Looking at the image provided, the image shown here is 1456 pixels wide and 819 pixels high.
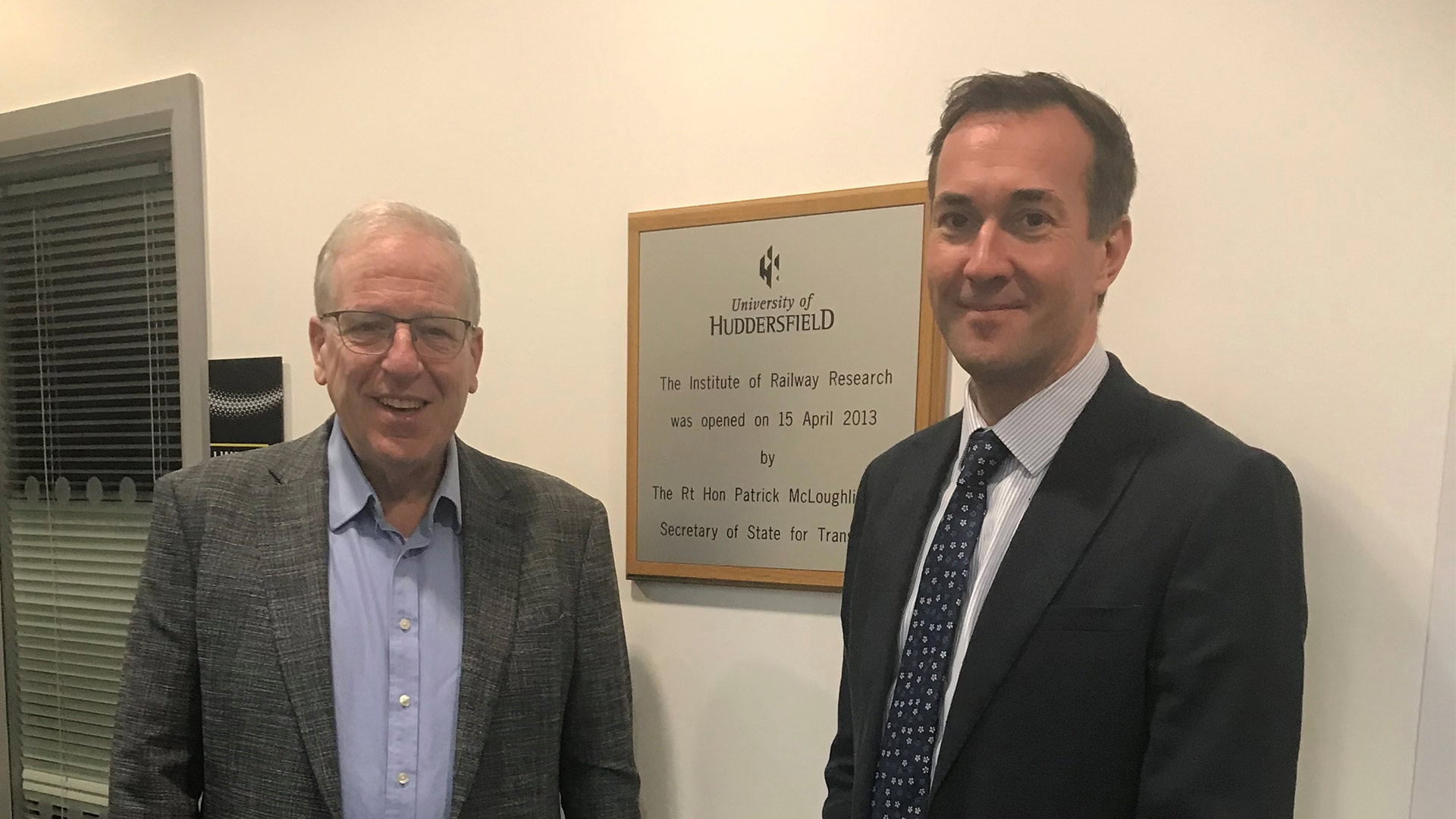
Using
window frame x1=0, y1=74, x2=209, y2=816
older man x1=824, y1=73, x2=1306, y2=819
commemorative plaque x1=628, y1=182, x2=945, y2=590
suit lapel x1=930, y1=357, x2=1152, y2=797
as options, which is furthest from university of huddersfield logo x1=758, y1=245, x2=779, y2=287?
window frame x1=0, y1=74, x2=209, y2=816

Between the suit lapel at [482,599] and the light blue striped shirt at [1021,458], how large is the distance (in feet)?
1.99

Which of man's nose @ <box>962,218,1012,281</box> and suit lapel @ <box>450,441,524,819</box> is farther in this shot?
suit lapel @ <box>450,441,524,819</box>

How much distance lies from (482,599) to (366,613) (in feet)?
0.52

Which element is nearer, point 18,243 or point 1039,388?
point 1039,388

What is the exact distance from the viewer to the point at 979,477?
97 centimetres

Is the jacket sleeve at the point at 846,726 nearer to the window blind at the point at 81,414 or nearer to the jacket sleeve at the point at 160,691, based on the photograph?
the jacket sleeve at the point at 160,691

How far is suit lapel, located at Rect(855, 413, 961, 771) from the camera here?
100 cm

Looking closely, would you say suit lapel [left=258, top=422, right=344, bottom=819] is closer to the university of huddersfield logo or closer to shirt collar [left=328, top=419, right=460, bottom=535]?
shirt collar [left=328, top=419, right=460, bottom=535]

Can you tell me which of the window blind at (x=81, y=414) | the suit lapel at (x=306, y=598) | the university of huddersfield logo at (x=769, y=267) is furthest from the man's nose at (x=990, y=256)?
the window blind at (x=81, y=414)

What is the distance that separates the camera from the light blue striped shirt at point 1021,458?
0.93m

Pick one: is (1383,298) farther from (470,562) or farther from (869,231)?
(470,562)

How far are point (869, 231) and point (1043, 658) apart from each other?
0.73m

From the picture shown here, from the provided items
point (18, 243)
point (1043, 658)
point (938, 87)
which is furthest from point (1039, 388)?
point (18, 243)

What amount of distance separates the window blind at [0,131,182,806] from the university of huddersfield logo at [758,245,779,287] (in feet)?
5.24
